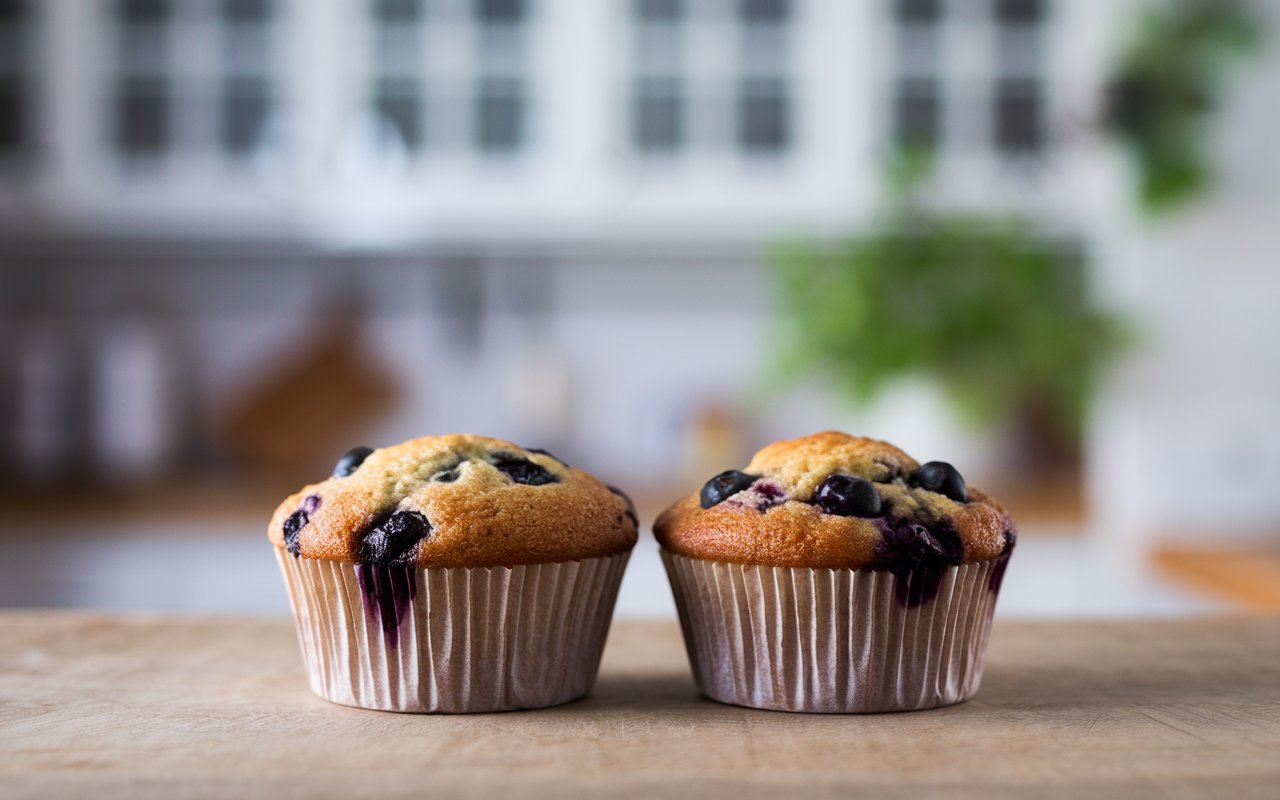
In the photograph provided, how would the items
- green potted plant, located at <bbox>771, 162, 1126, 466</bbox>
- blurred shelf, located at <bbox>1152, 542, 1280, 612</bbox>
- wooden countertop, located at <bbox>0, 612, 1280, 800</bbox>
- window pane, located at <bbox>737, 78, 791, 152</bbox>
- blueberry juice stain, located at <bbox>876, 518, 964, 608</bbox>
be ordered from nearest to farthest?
wooden countertop, located at <bbox>0, 612, 1280, 800</bbox> → blueberry juice stain, located at <bbox>876, 518, 964, 608</bbox> → blurred shelf, located at <bbox>1152, 542, 1280, 612</bbox> → green potted plant, located at <bbox>771, 162, 1126, 466</bbox> → window pane, located at <bbox>737, 78, 791, 152</bbox>

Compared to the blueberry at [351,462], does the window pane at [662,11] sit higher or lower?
higher

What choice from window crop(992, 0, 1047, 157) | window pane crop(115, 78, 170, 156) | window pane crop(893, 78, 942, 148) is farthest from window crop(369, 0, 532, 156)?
window crop(992, 0, 1047, 157)

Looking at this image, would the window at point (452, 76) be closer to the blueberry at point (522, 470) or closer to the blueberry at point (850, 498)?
the blueberry at point (522, 470)

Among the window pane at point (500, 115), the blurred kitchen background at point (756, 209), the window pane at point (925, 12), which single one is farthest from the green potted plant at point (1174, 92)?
the window pane at point (500, 115)

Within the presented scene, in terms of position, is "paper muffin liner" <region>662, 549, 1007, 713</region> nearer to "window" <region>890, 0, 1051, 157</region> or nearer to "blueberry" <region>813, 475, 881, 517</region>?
"blueberry" <region>813, 475, 881, 517</region>

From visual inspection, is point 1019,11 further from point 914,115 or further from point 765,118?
point 765,118

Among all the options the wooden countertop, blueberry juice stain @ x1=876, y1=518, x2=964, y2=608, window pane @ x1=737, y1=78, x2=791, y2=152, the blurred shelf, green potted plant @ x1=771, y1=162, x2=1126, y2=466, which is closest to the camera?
the wooden countertop

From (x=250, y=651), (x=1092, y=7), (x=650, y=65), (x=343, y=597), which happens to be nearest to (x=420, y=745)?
(x=343, y=597)

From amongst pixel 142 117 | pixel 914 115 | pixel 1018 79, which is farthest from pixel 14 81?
pixel 1018 79
